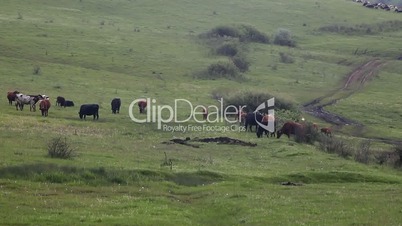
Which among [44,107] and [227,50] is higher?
[227,50]

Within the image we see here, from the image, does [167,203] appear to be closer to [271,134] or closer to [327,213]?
[327,213]

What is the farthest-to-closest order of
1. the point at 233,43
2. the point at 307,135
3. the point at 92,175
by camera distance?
the point at 233,43
the point at 307,135
the point at 92,175

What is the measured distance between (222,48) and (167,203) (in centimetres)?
6567

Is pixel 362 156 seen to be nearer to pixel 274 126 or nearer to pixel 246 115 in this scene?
pixel 274 126

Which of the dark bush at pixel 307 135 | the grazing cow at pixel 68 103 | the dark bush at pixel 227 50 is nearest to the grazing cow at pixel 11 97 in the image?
the grazing cow at pixel 68 103

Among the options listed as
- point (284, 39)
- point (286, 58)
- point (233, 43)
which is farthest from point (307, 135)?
point (284, 39)

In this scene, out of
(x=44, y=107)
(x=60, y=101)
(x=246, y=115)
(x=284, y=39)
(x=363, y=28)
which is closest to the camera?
(x=44, y=107)

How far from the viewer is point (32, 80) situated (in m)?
61.4

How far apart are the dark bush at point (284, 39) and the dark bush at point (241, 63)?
725 inches

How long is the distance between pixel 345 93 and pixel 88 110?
118ft

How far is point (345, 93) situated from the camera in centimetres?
7750

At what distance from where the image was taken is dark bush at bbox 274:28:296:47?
102831 millimetres

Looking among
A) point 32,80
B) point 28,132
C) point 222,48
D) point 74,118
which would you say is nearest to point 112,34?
point 222,48

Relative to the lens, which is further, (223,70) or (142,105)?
(223,70)
